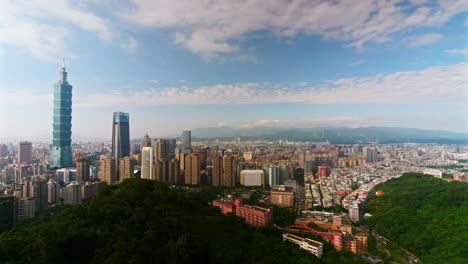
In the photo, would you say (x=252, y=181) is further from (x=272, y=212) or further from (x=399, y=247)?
(x=399, y=247)

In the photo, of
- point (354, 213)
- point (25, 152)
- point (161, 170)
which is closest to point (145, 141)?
point (161, 170)

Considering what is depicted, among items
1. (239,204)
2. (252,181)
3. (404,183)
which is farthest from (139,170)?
(404,183)

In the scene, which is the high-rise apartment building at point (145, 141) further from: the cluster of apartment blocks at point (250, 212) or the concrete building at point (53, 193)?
the cluster of apartment blocks at point (250, 212)

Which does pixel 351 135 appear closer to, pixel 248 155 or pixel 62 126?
pixel 248 155

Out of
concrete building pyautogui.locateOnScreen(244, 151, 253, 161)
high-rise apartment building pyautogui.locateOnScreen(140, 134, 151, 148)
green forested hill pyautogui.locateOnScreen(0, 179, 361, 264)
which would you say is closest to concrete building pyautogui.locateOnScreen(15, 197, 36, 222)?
green forested hill pyautogui.locateOnScreen(0, 179, 361, 264)

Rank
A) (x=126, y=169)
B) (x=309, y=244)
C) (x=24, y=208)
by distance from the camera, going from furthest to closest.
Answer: (x=126, y=169), (x=24, y=208), (x=309, y=244)

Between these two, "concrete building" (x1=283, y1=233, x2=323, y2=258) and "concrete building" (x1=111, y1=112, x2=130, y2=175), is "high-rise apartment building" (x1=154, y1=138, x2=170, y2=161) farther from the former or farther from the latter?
"concrete building" (x1=283, y1=233, x2=323, y2=258)
